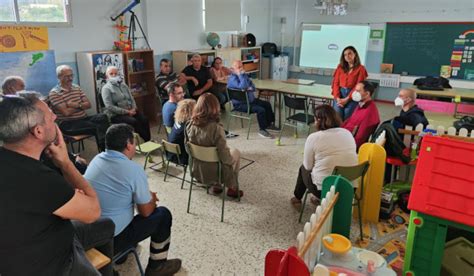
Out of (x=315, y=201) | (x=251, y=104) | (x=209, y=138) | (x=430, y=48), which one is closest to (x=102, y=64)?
(x=251, y=104)

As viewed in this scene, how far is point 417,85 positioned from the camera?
19.3 feet

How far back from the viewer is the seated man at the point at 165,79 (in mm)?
5766

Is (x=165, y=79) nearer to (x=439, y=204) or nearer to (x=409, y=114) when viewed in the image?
(x=409, y=114)

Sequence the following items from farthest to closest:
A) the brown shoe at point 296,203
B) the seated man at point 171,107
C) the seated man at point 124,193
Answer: the seated man at point 171,107
the brown shoe at point 296,203
the seated man at point 124,193

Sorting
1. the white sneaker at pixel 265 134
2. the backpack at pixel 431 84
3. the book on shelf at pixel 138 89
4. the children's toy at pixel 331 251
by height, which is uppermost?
the backpack at pixel 431 84

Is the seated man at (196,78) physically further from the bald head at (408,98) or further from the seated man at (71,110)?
the bald head at (408,98)

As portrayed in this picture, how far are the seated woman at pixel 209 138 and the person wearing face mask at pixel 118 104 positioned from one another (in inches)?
72.9

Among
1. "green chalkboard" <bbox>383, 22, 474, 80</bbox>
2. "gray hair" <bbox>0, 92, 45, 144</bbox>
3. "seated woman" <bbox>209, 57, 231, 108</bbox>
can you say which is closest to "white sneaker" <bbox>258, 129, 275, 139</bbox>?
"seated woman" <bbox>209, 57, 231, 108</bbox>

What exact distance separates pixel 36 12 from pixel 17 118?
4.11 m

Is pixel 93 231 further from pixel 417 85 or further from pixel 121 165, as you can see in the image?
pixel 417 85

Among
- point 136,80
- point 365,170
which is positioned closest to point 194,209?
point 365,170

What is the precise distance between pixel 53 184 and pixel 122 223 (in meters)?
0.82

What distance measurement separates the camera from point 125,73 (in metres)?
5.60

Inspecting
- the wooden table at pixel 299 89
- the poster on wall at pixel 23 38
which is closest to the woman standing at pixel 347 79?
the wooden table at pixel 299 89
